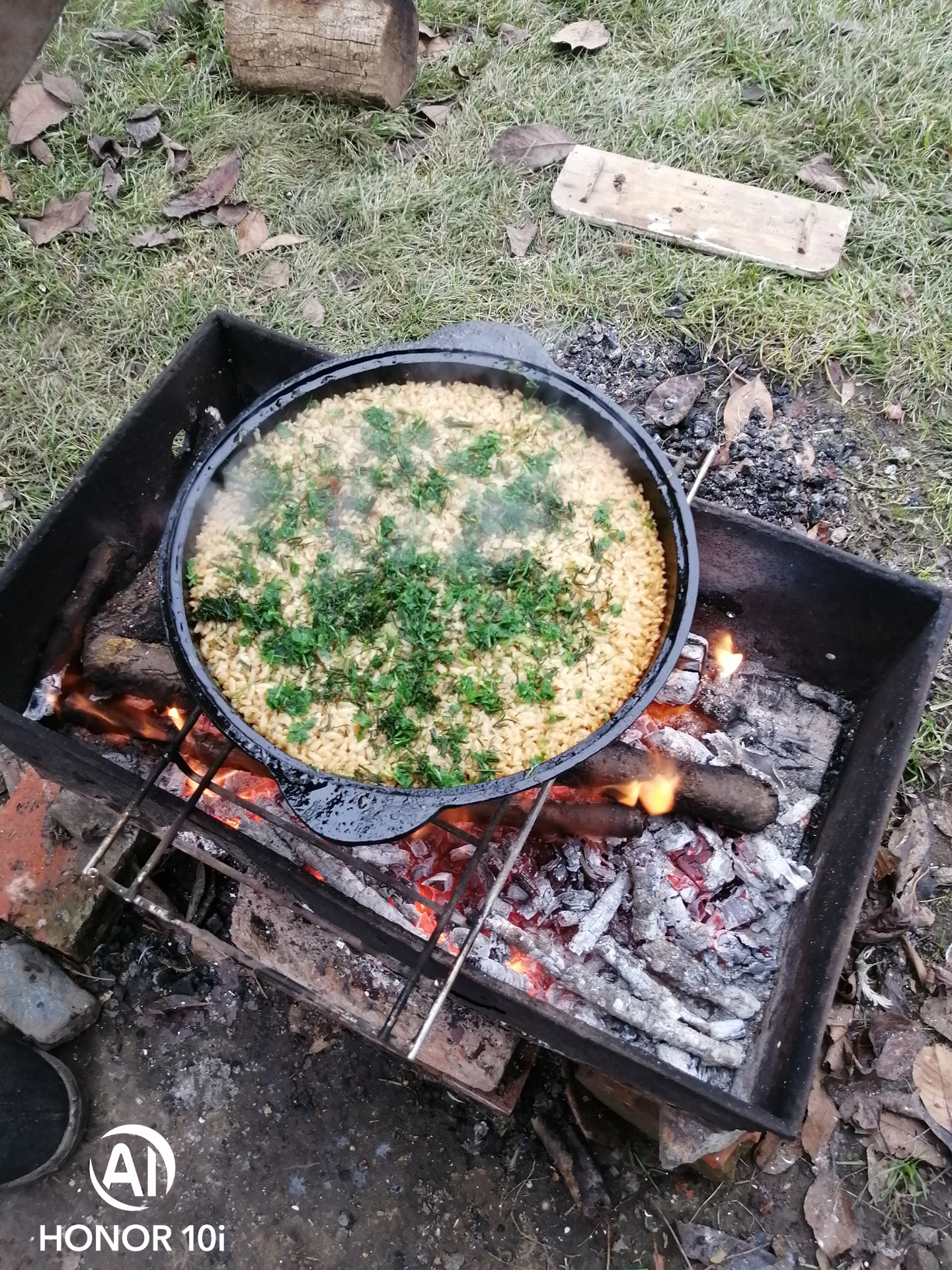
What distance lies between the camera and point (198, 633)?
2898 mm

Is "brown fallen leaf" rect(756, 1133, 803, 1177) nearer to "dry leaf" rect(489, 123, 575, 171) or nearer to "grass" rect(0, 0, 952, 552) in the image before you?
"grass" rect(0, 0, 952, 552)

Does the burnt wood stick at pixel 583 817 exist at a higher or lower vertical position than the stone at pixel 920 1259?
higher

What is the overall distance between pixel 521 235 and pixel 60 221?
303 centimetres

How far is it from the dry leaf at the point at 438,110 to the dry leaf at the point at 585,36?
868 millimetres

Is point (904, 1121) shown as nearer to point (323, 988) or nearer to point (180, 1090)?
point (323, 988)

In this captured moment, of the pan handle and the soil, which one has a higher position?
the pan handle

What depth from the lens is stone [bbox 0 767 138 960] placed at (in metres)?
3.62

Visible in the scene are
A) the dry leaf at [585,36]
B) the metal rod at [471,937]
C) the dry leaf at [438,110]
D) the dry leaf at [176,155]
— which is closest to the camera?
the metal rod at [471,937]

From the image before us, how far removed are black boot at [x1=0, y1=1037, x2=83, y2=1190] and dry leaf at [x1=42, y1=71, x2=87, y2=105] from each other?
19.8 feet

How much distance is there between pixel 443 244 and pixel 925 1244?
5.49m

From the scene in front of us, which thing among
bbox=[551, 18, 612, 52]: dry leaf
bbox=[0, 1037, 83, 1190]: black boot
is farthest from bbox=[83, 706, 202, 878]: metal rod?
bbox=[551, 18, 612, 52]: dry leaf

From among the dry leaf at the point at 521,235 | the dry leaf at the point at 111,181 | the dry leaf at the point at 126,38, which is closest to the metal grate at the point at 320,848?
the dry leaf at the point at 521,235

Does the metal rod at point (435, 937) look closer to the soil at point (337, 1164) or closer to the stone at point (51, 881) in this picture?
the soil at point (337, 1164)

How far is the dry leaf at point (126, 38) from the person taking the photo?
629 centimetres
